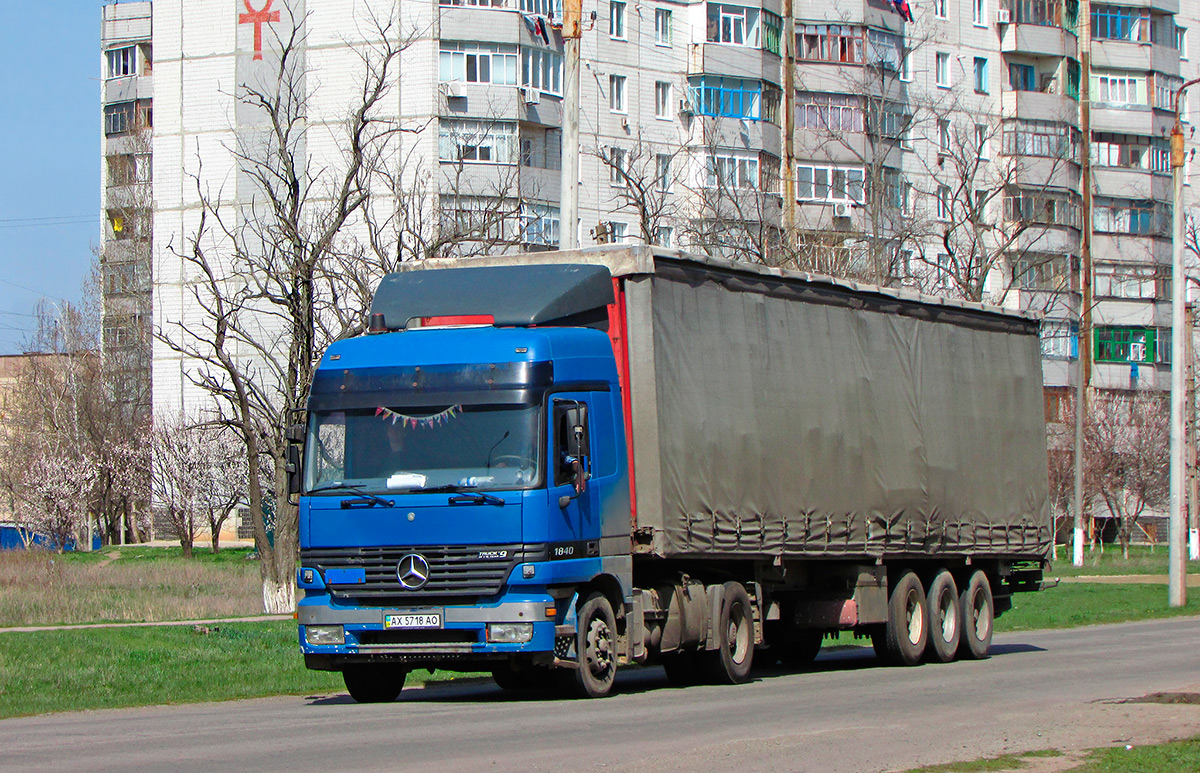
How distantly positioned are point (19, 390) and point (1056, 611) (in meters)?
61.6

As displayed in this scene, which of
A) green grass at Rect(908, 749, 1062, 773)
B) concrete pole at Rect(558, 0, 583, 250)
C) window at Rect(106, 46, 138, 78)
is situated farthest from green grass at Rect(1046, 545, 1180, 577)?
window at Rect(106, 46, 138, 78)

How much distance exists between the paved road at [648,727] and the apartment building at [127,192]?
6354 cm

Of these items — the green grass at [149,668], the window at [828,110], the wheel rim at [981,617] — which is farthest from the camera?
the window at [828,110]

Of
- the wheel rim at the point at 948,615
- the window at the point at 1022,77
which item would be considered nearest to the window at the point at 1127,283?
the window at the point at 1022,77

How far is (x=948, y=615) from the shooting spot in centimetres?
2092

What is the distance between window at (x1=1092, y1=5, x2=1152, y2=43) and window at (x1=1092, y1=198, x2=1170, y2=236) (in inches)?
288

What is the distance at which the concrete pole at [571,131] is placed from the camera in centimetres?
2191

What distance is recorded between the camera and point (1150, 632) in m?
25.4

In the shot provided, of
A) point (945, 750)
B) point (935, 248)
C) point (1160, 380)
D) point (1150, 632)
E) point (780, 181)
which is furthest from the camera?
point (1160, 380)

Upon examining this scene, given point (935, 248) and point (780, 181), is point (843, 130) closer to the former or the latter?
point (780, 181)

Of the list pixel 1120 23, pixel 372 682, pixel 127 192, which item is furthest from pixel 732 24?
pixel 372 682

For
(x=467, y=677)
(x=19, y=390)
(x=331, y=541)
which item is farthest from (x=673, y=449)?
(x=19, y=390)

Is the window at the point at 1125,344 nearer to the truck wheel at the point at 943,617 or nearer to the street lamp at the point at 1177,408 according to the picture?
the street lamp at the point at 1177,408

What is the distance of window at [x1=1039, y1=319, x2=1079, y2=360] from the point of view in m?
71.6
